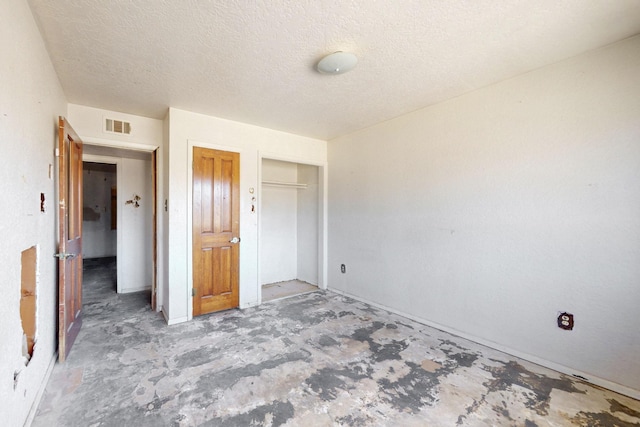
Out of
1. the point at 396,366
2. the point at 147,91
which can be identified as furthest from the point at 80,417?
the point at 147,91

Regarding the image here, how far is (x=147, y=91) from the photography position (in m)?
2.66

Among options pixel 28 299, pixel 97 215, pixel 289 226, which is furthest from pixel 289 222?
pixel 97 215

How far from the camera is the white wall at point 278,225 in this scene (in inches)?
189

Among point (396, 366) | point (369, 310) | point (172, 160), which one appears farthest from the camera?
point (369, 310)

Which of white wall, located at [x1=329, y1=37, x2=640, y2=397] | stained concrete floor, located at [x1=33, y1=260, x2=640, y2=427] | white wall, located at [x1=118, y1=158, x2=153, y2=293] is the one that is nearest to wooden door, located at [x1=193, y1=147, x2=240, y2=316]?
stained concrete floor, located at [x1=33, y1=260, x2=640, y2=427]

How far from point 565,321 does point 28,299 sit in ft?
12.7

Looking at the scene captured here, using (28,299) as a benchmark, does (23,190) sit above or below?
above

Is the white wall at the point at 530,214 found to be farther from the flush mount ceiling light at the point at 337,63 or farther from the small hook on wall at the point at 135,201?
the small hook on wall at the point at 135,201

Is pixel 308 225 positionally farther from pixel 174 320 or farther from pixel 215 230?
pixel 174 320

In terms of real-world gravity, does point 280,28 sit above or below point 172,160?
above

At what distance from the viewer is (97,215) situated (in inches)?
299

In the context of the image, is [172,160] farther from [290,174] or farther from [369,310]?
[369,310]

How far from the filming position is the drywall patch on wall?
5.33 ft

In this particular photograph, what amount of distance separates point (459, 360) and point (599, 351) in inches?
38.5
